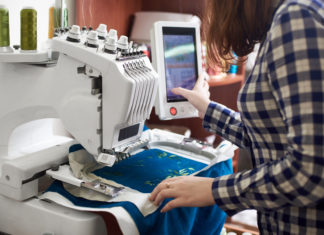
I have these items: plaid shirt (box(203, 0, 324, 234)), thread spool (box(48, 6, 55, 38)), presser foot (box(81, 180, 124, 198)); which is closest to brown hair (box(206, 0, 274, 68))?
plaid shirt (box(203, 0, 324, 234))

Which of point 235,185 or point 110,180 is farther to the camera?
point 110,180

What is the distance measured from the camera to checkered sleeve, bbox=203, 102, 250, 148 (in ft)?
3.33

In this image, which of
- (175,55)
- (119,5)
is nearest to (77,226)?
(175,55)

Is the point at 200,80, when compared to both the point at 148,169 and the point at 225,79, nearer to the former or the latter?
the point at 148,169

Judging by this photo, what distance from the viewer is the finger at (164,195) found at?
0.81 m

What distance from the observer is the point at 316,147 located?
615 mm

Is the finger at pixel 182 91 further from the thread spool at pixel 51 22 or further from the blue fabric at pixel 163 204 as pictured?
the thread spool at pixel 51 22

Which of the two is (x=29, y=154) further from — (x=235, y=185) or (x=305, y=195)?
(x=305, y=195)

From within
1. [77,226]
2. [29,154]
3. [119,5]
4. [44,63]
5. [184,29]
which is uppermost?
[119,5]

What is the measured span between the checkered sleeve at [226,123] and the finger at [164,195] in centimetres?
26

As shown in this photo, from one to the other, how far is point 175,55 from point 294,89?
684 mm

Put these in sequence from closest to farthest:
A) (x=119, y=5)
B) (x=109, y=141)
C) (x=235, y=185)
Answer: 1. (x=235, y=185)
2. (x=109, y=141)
3. (x=119, y=5)

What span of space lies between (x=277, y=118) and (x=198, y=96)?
48 cm

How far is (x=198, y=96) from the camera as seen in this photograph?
1194 mm
